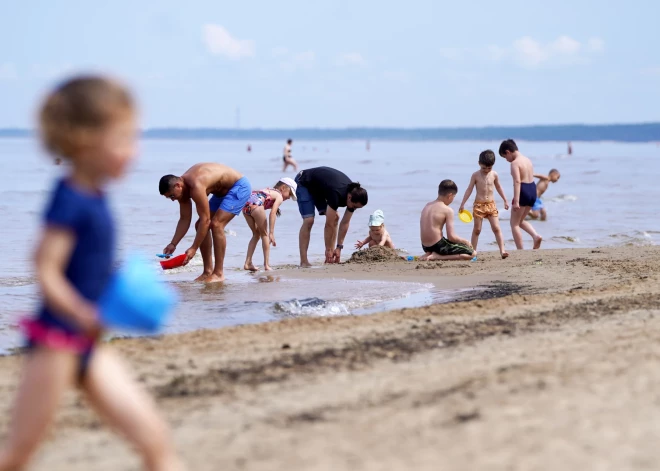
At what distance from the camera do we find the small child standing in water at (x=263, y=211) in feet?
36.4

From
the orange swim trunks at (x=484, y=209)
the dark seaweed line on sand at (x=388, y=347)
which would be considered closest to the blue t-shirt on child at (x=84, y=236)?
the dark seaweed line on sand at (x=388, y=347)

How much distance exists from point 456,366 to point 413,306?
283 centimetres

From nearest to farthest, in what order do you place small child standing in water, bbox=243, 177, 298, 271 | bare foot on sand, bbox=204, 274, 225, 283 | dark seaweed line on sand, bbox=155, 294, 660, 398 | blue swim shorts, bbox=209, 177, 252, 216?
dark seaweed line on sand, bbox=155, 294, 660, 398
bare foot on sand, bbox=204, 274, 225, 283
blue swim shorts, bbox=209, 177, 252, 216
small child standing in water, bbox=243, 177, 298, 271

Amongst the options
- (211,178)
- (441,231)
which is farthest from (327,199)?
(211,178)

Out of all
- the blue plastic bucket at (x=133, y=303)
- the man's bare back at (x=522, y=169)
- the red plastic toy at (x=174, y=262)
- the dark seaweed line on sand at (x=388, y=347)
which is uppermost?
the blue plastic bucket at (x=133, y=303)

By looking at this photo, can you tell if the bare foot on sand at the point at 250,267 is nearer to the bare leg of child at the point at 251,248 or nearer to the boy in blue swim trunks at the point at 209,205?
the bare leg of child at the point at 251,248

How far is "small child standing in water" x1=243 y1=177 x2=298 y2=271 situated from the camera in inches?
437

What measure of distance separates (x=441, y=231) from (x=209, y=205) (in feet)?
9.65

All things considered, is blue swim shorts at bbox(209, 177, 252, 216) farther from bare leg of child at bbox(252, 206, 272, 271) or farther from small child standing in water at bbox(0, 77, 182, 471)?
small child standing in water at bbox(0, 77, 182, 471)

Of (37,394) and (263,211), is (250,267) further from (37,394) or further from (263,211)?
(37,394)

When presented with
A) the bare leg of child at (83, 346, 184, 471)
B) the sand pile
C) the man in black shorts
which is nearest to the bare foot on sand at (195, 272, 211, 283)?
the man in black shorts

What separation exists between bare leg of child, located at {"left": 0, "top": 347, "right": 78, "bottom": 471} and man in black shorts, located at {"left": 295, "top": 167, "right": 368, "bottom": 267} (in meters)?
8.21

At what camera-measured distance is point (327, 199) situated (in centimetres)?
1134

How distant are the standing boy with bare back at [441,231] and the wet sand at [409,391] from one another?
3.74 meters
